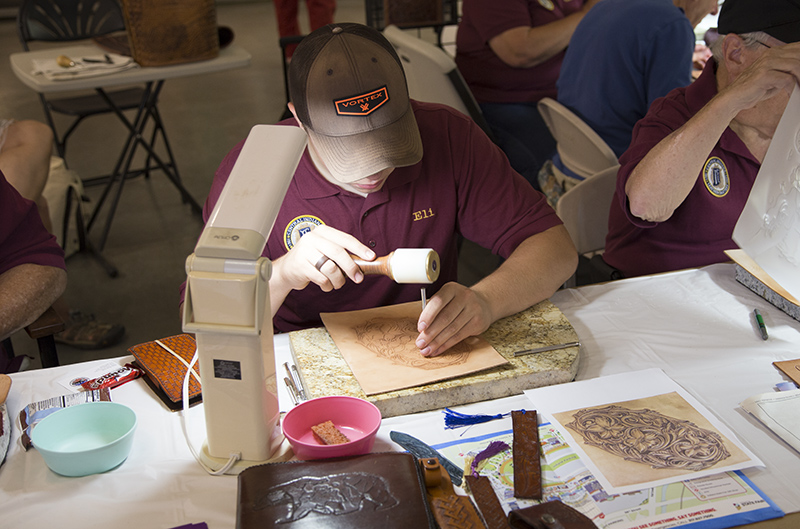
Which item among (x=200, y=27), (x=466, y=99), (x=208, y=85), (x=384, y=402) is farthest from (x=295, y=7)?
(x=384, y=402)

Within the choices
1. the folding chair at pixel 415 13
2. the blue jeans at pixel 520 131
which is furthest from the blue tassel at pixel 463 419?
the folding chair at pixel 415 13

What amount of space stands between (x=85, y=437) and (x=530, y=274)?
0.91m

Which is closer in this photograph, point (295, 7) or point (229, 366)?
point (229, 366)

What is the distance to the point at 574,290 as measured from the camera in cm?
158

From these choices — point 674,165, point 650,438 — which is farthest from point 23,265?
point 674,165

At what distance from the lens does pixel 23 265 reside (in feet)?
5.31

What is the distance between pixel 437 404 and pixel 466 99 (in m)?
1.82

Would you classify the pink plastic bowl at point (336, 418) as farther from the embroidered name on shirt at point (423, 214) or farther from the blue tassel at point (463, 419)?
the embroidered name on shirt at point (423, 214)

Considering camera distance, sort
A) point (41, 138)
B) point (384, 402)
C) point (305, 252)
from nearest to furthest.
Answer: point (384, 402)
point (305, 252)
point (41, 138)

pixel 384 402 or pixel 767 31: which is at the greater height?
pixel 767 31

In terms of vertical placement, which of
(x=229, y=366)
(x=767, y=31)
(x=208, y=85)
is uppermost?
(x=767, y=31)

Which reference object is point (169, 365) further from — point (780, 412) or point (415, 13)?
point (415, 13)

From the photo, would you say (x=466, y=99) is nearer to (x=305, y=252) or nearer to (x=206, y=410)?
(x=305, y=252)

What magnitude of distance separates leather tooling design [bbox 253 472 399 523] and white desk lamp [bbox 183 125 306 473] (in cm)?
15
